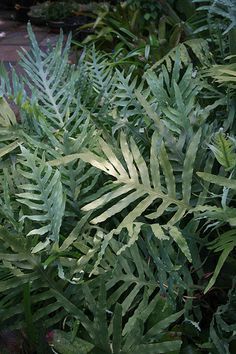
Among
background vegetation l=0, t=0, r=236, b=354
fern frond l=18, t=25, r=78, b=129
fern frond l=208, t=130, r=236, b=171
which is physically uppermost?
fern frond l=18, t=25, r=78, b=129

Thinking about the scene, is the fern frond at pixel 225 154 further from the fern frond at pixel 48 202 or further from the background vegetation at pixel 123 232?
the fern frond at pixel 48 202

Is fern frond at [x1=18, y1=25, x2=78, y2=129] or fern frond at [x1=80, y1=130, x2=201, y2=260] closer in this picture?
fern frond at [x1=80, y1=130, x2=201, y2=260]

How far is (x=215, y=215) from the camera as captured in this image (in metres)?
1.00

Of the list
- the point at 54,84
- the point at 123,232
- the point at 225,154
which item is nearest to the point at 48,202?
the point at 123,232

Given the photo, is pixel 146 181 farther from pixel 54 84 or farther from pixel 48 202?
pixel 54 84

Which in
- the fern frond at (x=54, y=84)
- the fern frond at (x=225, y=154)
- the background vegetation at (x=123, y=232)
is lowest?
the background vegetation at (x=123, y=232)

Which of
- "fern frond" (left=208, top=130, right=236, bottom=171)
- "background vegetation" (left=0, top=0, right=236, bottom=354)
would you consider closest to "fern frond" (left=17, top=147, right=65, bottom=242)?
"background vegetation" (left=0, top=0, right=236, bottom=354)

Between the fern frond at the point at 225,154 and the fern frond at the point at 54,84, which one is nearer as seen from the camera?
the fern frond at the point at 225,154

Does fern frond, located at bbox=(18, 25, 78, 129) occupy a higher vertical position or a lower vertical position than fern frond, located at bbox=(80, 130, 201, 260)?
higher

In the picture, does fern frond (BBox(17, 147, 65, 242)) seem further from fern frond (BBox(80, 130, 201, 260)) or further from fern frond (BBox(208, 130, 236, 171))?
fern frond (BBox(208, 130, 236, 171))

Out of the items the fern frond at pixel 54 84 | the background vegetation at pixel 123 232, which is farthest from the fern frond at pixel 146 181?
the fern frond at pixel 54 84

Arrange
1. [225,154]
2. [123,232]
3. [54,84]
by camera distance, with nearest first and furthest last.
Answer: [225,154], [123,232], [54,84]

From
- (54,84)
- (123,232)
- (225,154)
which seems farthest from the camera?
(54,84)

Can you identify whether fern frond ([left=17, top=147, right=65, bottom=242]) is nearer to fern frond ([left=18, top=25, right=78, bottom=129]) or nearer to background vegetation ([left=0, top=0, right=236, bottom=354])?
background vegetation ([left=0, top=0, right=236, bottom=354])
